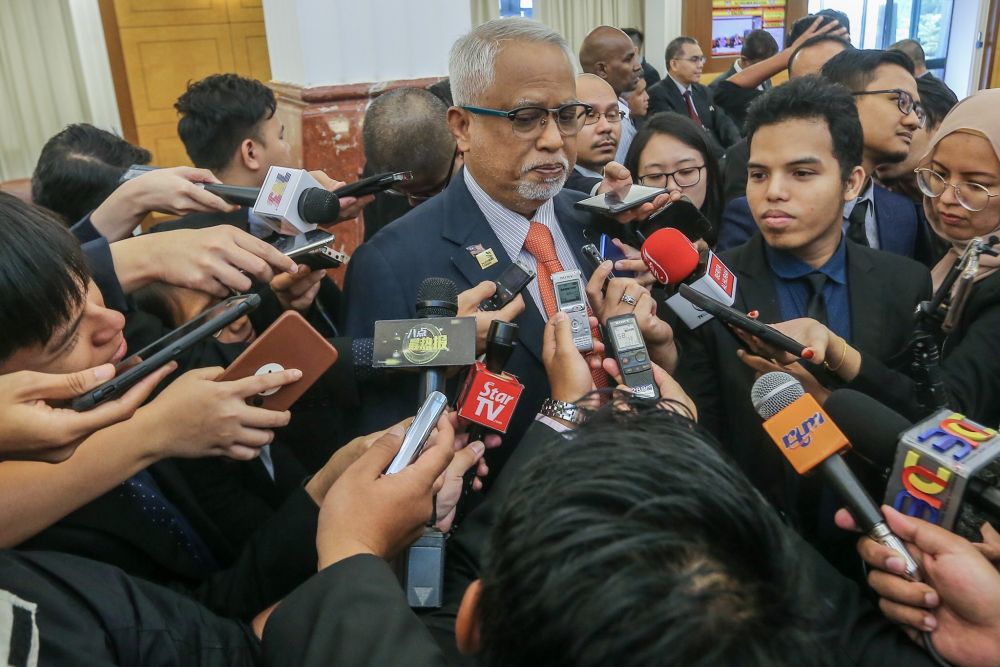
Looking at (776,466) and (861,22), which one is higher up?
(861,22)

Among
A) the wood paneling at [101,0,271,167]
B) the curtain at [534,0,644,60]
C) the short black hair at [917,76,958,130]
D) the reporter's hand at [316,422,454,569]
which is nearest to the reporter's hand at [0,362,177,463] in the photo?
the reporter's hand at [316,422,454,569]

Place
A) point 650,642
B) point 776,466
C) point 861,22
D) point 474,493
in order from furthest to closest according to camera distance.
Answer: point 861,22 → point 776,466 → point 474,493 → point 650,642

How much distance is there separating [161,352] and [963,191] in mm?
1521

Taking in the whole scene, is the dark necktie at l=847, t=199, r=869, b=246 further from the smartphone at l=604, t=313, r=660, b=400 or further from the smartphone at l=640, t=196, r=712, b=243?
the smartphone at l=604, t=313, r=660, b=400

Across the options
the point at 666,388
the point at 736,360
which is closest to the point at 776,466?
the point at 736,360

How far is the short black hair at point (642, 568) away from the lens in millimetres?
493

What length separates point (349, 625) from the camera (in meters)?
0.72

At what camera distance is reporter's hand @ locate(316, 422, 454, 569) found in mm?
805

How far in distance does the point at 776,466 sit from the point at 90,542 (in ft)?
3.94

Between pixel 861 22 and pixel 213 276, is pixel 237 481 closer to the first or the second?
pixel 213 276

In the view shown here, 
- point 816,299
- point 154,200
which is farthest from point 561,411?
point 154,200

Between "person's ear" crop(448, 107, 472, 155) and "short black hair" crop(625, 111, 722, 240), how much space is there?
35.4 inches

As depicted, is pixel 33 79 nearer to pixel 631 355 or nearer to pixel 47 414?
pixel 47 414

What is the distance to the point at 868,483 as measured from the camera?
1.18m
